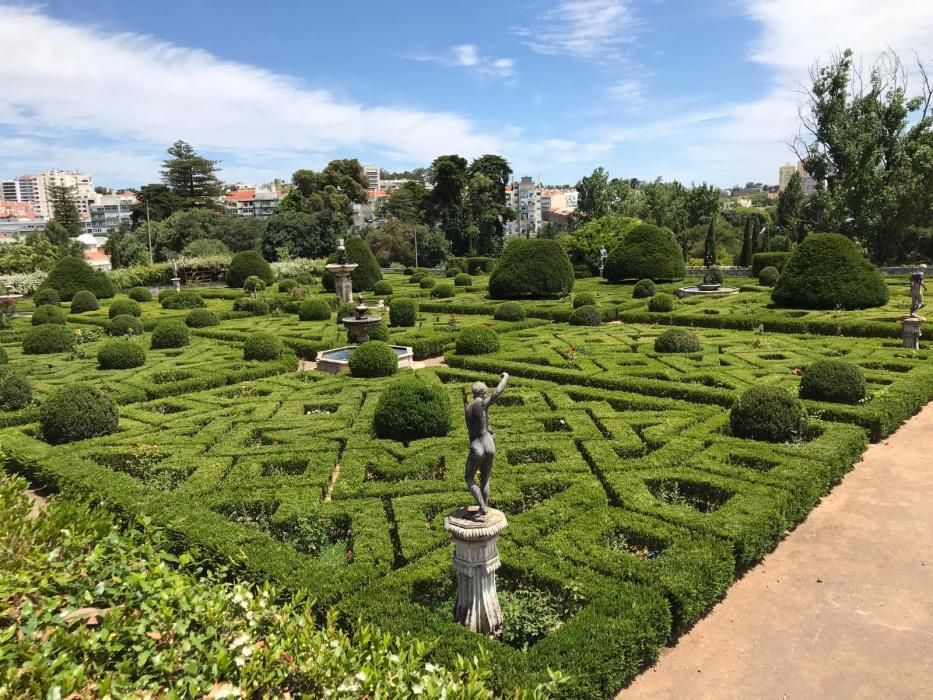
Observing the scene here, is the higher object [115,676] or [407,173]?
[407,173]

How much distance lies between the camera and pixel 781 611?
17.5 ft

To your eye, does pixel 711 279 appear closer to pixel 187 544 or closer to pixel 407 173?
pixel 187 544

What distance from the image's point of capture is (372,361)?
13.2 metres

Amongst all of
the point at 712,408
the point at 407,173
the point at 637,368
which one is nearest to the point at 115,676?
the point at 712,408

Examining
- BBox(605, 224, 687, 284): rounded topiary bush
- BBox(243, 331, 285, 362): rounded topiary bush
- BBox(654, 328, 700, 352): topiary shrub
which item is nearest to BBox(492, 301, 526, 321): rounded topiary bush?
BBox(654, 328, 700, 352): topiary shrub

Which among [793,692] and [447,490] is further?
[447,490]

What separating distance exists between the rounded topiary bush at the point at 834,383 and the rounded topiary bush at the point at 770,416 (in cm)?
177

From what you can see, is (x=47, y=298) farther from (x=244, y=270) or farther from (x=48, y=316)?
(x=244, y=270)

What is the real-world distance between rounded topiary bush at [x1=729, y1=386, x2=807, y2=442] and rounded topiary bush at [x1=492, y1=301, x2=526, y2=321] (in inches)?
498

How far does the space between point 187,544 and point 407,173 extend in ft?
622

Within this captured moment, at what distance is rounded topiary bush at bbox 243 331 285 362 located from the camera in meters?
15.1

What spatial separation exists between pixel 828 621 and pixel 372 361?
9.56 meters

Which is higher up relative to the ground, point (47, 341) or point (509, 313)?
point (509, 313)

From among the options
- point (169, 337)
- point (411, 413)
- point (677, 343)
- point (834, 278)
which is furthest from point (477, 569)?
point (834, 278)
